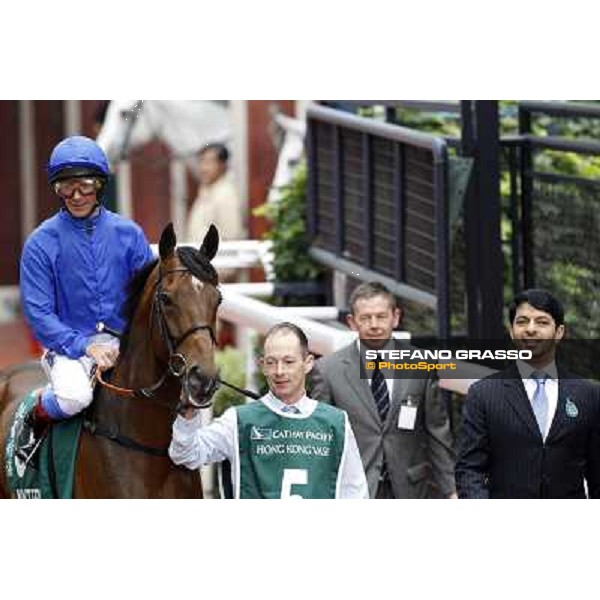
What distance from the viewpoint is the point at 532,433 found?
7.11m

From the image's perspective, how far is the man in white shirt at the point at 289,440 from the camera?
709 cm

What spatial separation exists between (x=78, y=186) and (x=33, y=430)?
98 cm

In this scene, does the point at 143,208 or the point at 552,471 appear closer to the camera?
the point at 552,471

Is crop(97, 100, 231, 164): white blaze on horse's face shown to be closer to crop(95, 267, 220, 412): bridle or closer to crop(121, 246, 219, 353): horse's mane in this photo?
crop(121, 246, 219, 353): horse's mane

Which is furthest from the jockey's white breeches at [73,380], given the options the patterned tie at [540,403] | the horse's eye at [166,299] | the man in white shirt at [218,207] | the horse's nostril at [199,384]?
the man in white shirt at [218,207]

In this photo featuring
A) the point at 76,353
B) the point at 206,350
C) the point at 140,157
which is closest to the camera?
the point at 206,350

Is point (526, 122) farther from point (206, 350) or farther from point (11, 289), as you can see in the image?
point (11, 289)

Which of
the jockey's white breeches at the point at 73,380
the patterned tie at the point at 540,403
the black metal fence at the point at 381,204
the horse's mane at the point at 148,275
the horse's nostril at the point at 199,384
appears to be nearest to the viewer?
the horse's nostril at the point at 199,384

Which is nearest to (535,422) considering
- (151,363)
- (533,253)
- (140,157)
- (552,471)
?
(552,471)

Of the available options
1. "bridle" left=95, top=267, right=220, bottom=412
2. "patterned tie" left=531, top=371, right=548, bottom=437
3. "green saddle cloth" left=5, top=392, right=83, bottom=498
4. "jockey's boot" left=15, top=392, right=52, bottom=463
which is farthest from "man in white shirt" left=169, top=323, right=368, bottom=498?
"jockey's boot" left=15, top=392, right=52, bottom=463

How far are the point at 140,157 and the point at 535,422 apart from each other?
8.72 meters

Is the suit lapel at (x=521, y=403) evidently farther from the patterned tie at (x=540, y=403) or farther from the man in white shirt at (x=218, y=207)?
the man in white shirt at (x=218, y=207)

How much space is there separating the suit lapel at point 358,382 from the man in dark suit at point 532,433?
59cm

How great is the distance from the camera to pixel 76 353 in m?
7.62
